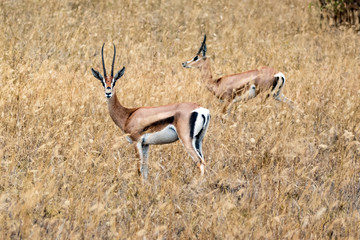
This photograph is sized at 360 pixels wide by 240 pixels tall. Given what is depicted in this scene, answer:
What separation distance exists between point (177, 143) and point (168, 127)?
21.0 inches

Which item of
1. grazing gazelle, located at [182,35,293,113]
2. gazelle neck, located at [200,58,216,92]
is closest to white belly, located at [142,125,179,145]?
grazing gazelle, located at [182,35,293,113]

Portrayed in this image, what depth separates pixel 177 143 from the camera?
5.30 meters

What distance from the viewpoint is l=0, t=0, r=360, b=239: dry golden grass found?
3.72m

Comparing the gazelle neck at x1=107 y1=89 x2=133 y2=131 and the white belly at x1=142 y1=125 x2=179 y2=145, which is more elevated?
the gazelle neck at x1=107 y1=89 x2=133 y2=131

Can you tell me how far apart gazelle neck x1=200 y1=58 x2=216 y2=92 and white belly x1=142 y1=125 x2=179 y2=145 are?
3.06 metres

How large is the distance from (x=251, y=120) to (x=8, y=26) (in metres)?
5.82


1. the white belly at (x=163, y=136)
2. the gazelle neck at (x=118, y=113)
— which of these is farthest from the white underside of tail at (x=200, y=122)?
the gazelle neck at (x=118, y=113)

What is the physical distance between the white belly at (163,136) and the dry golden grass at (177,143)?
197mm

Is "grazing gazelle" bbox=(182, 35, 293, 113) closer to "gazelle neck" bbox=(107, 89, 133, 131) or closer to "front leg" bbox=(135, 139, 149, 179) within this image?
"gazelle neck" bbox=(107, 89, 133, 131)

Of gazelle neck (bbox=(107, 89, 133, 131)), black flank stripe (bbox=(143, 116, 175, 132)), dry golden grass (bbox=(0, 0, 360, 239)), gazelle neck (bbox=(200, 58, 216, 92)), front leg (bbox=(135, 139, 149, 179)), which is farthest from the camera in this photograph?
gazelle neck (bbox=(200, 58, 216, 92))

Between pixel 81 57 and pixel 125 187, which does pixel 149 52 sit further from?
pixel 125 187

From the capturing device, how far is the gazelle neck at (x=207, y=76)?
25.8 ft

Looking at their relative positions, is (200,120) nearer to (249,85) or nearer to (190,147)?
(190,147)

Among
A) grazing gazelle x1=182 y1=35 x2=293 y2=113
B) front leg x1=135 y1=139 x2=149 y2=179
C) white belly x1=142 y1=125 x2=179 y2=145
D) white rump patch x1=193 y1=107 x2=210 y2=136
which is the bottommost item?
grazing gazelle x1=182 y1=35 x2=293 y2=113
